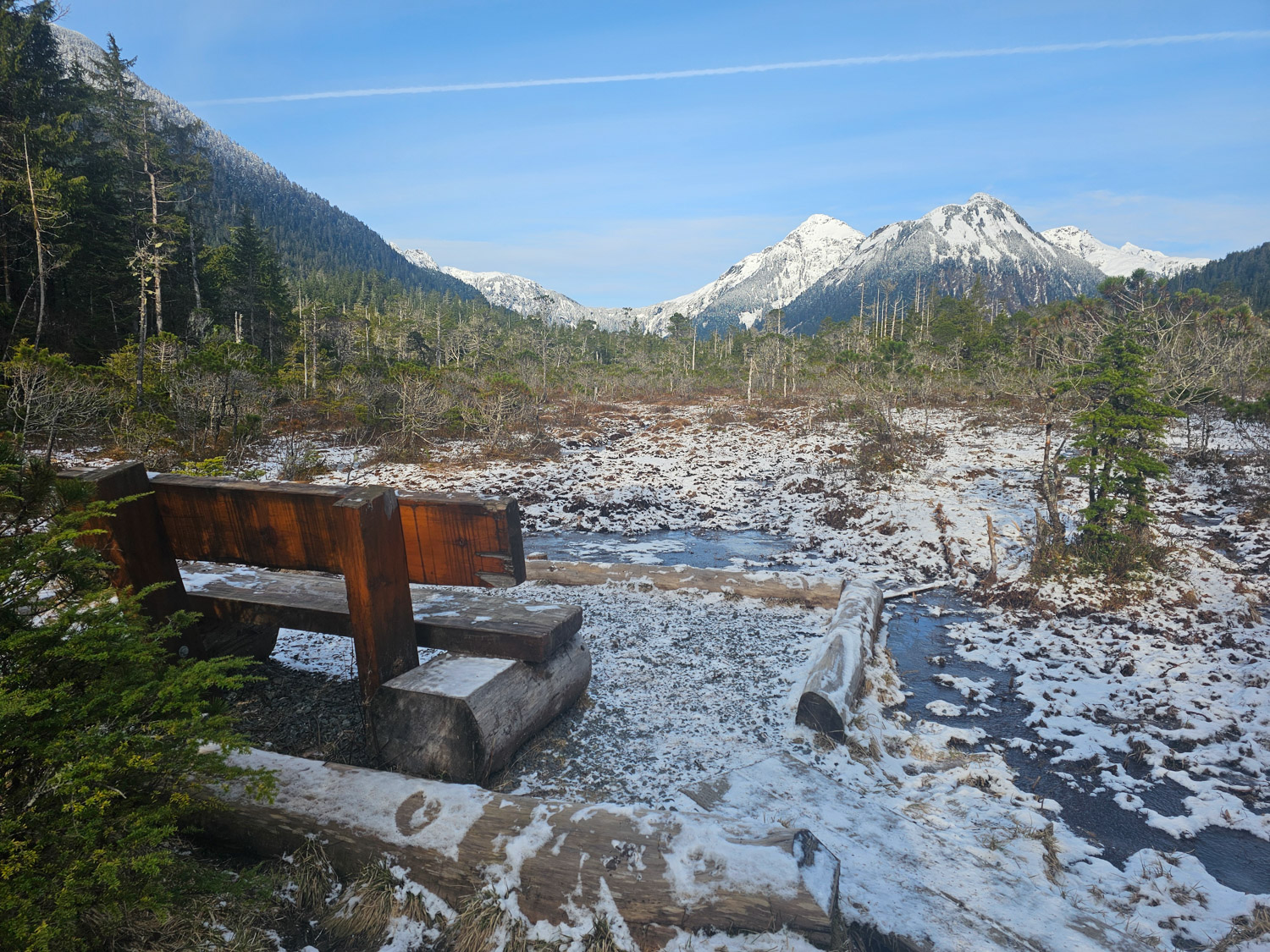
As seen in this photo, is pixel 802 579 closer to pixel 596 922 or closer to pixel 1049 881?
pixel 1049 881

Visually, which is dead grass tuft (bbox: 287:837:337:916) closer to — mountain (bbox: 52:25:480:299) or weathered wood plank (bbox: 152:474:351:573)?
weathered wood plank (bbox: 152:474:351:573)

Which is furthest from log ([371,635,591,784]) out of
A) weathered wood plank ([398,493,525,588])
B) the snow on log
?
the snow on log

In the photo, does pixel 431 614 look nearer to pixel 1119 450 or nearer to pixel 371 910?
pixel 371 910

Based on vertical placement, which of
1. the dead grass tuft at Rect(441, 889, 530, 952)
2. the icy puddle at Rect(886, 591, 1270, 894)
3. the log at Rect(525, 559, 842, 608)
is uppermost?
the dead grass tuft at Rect(441, 889, 530, 952)

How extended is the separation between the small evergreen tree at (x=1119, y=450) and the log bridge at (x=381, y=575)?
8218mm

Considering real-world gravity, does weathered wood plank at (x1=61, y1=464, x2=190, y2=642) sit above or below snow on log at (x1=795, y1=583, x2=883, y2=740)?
above

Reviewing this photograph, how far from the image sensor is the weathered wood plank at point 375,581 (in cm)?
289

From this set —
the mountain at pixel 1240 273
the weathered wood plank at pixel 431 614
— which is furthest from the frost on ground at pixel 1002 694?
the mountain at pixel 1240 273

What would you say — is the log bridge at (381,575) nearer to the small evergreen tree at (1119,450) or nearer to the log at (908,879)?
the log at (908,879)

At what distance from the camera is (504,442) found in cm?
2092

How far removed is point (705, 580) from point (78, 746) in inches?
240

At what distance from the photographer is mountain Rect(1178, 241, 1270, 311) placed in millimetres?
69625

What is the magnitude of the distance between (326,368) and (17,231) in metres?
15.6

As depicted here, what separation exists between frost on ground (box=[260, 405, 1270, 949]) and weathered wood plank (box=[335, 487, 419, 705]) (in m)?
1.04
